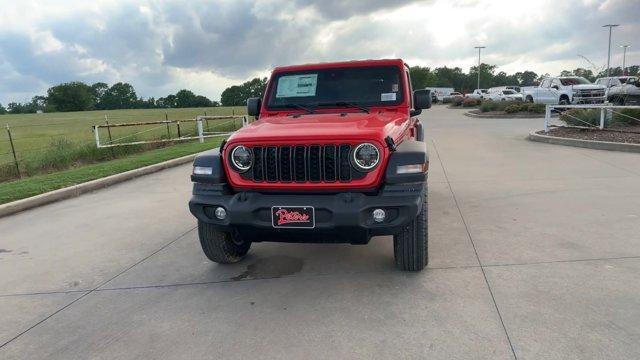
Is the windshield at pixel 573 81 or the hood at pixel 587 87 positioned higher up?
the windshield at pixel 573 81

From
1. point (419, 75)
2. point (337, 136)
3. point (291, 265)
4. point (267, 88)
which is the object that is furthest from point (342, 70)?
point (419, 75)

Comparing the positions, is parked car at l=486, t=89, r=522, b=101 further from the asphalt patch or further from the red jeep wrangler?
the red jeep wrangler

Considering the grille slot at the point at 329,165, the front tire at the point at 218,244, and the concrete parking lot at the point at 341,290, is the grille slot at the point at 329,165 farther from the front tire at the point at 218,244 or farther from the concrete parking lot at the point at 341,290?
the front tire at the point at 218,244

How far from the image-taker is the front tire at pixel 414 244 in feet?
12.7

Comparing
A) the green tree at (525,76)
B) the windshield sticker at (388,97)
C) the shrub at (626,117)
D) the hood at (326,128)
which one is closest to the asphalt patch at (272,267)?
the hood at (326,128)

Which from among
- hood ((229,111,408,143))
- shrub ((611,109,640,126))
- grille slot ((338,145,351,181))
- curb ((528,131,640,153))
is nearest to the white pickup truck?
shrub ((611,109,640,126))

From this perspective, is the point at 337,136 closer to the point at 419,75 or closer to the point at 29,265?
the point at 29,265

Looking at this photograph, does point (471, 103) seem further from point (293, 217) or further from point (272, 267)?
Result: point (293, 217)

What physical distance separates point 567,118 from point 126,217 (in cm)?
1371

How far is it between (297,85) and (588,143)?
9.10 metres

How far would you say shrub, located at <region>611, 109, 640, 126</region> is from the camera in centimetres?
1355

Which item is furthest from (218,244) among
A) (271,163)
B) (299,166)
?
(299,166)

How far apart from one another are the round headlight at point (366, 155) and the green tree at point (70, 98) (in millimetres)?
103893

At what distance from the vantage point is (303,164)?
372cm
